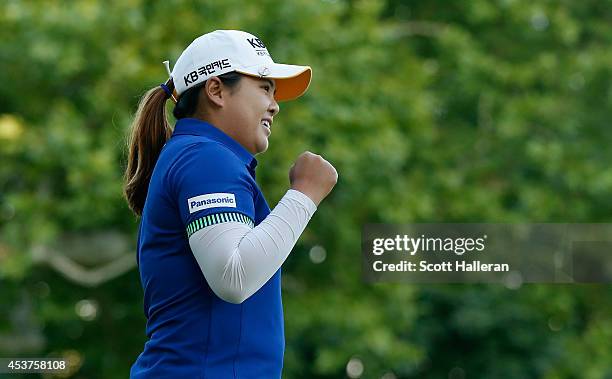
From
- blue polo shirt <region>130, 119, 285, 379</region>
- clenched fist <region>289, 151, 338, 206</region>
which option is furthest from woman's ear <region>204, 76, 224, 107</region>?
clenched fist <region>289, 151, 338, 206</region>

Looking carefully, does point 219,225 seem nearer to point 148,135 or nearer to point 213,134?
point 213,134

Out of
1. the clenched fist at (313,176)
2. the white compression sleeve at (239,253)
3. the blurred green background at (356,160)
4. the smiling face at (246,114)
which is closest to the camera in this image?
the white compression sleeve at (239,253)

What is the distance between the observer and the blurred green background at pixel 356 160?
11.6m

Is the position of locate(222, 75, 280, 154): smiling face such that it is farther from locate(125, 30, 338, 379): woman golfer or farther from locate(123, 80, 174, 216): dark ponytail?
locate(123, 80, 174, 216): dark ponytail

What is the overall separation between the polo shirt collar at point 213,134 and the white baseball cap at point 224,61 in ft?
0.32

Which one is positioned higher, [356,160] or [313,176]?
[356,160]

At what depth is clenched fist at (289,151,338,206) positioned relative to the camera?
2.56m

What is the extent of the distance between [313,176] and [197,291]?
348 mm

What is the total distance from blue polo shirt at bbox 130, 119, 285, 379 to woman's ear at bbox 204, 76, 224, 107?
11cm

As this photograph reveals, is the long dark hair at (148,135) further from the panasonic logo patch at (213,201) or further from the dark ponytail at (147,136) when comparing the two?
the panasonic logo patch at (213,201)

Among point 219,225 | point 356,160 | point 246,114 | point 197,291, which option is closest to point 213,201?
point 219,225

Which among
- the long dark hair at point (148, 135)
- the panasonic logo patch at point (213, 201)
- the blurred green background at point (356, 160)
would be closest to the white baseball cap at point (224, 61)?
the long dark hair at point (148, 135)

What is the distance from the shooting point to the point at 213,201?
2.41 meters

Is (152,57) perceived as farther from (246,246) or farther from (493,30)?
(246,246)
